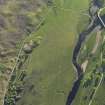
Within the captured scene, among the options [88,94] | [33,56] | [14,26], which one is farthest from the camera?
[14,26]

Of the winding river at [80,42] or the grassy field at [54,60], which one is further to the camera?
the winding river at [80,42]

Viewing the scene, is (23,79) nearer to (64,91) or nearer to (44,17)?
(64,91)

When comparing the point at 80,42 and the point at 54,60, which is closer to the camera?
the point at 54,60

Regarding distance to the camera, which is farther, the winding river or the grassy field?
the winding river

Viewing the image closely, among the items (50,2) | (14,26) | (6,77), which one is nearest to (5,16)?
(14,26)

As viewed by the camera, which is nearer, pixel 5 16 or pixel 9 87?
pixel 9 87

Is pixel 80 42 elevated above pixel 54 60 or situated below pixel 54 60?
above

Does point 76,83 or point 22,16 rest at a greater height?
point 22,16

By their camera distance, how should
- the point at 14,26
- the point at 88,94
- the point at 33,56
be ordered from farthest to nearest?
the point at 14,26 → the point at 33,56 → the point at 88,94
